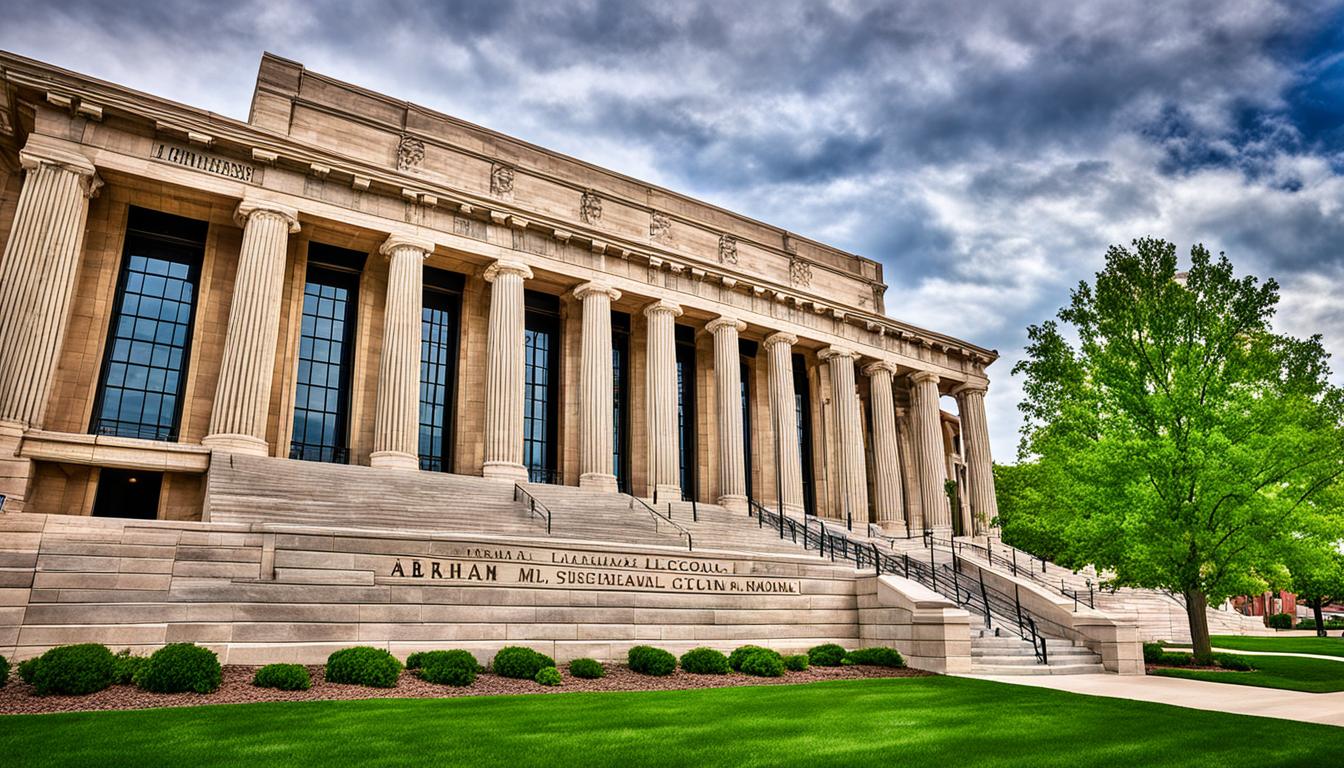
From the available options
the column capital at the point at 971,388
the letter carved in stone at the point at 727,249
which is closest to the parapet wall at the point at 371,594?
the letter carved in stone at the point at 727,249

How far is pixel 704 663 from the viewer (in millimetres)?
17344

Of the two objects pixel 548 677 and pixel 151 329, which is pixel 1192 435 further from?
pixel 151 329

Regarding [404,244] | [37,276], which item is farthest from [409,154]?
[37,276]

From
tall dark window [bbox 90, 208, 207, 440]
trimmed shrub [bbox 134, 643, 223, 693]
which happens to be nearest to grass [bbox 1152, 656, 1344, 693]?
trimmed shrub [bbox 134, 643, 223, 693]

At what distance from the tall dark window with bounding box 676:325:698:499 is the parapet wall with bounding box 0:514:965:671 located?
56.3ft

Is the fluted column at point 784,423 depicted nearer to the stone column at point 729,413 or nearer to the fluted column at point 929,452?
the stone column at point 729,413

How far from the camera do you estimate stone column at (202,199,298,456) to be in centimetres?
2483

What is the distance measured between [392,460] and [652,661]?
14.0m

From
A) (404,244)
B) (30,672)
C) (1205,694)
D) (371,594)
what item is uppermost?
(404,244)

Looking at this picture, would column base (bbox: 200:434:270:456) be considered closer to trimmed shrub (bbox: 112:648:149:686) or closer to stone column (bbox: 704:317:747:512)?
trimmed shrub (bbox: 112:648:149:686)

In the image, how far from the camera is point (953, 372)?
1783 inches

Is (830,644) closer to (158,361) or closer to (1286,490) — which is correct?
(1286,490)

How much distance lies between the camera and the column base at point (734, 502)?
34.8m

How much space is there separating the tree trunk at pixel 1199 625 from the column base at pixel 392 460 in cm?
2311
